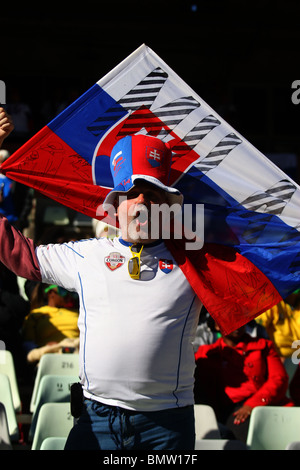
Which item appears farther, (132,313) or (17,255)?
(17,255)

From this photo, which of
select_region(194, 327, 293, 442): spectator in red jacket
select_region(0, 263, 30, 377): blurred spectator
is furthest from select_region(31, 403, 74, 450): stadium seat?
select_region(0, 263, 30, 377): blurred spectator

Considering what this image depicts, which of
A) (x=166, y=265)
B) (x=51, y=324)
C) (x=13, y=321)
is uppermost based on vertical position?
(x=166, y=265)

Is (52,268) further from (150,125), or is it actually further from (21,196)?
(21,196)

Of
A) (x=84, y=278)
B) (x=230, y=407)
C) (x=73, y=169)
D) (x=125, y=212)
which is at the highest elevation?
(x=73, y=169)

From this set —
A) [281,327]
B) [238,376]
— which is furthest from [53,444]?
[281,327]

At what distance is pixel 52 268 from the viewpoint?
9.27ft

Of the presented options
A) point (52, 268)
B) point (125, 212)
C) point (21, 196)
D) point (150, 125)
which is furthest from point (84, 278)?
point (21, 196)

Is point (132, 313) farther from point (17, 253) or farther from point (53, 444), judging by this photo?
point (53, 444)

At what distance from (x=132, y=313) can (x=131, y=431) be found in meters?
0.45

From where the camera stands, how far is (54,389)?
4.43 m

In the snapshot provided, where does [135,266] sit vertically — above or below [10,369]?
above

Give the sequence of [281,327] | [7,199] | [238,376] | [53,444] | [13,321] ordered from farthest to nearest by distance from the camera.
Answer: [7,199], [281,327], [13,321], [238,376], [53,444]

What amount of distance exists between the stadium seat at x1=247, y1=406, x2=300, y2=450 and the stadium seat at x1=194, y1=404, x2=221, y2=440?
22 centimetres

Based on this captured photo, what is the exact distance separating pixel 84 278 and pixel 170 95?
969mm
